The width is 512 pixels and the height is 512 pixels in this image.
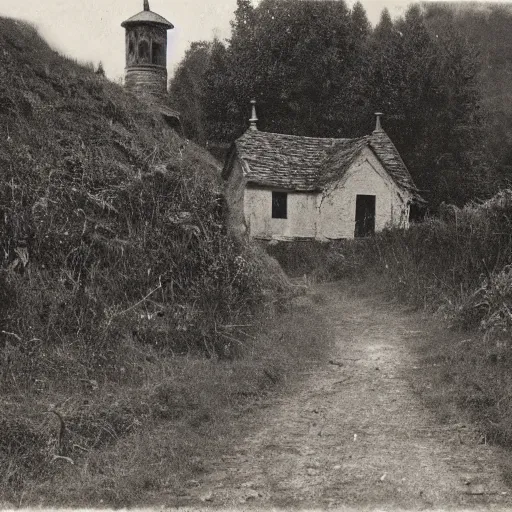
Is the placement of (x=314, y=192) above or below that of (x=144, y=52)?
below

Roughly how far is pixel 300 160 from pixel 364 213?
3173 mm

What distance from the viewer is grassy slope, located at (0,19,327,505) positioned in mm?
5453

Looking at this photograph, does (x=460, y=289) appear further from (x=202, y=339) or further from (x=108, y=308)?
(x=108, y=308)

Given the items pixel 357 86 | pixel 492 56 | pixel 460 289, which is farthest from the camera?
pixel 492 56

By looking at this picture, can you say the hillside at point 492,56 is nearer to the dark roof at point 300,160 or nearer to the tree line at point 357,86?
the tree line at point 357,86

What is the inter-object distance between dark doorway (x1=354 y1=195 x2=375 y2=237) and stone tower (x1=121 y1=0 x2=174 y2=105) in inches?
329

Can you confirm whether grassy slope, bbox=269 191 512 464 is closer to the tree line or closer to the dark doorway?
the dark doorway

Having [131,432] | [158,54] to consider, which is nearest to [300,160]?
[158,54]

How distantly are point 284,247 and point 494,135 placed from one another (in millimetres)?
21285

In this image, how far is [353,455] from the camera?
18.7 ft

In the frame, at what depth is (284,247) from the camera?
20906 mm

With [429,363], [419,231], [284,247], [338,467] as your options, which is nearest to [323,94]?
[284,247]

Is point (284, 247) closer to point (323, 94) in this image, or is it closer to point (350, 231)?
point (350, 231)

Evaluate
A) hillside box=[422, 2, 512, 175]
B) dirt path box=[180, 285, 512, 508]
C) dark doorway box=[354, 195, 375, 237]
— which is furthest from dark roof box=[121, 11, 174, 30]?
hillside box=[422, 2, 512, 175]
